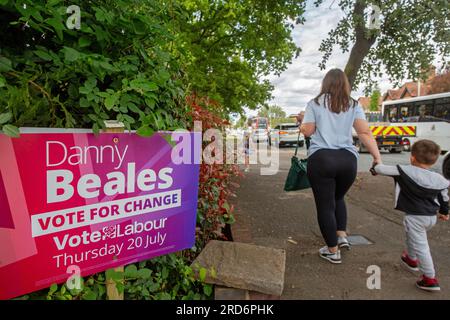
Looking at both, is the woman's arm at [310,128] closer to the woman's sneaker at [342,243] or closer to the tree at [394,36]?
the woman's sneaker at [342,243]

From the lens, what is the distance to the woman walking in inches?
116

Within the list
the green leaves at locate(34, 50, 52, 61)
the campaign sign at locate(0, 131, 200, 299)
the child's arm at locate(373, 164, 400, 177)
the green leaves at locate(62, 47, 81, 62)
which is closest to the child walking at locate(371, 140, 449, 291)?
the child's arm at locate(373, 164, 400, 177)

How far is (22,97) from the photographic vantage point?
58.6 inches

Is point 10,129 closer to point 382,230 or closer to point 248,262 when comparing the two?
point 248,262

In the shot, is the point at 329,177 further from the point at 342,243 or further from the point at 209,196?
the point at 209,196

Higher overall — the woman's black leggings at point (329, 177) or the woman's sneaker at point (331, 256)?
the woman's black leggings at point (329, 177)

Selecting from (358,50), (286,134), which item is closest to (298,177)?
(358,50)

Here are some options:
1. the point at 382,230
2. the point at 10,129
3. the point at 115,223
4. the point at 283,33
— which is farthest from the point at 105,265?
the point at 283,33

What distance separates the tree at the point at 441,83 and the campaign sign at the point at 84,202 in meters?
40.1

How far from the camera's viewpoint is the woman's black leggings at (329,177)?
9.56 feet

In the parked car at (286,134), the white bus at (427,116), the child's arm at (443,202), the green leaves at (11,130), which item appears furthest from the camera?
the parked car at (286,134)

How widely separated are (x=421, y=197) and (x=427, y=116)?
17393mm

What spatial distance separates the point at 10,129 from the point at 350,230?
12.6ft

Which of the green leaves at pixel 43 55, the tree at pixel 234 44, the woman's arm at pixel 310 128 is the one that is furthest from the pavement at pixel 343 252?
the tree at pixel 234 44
